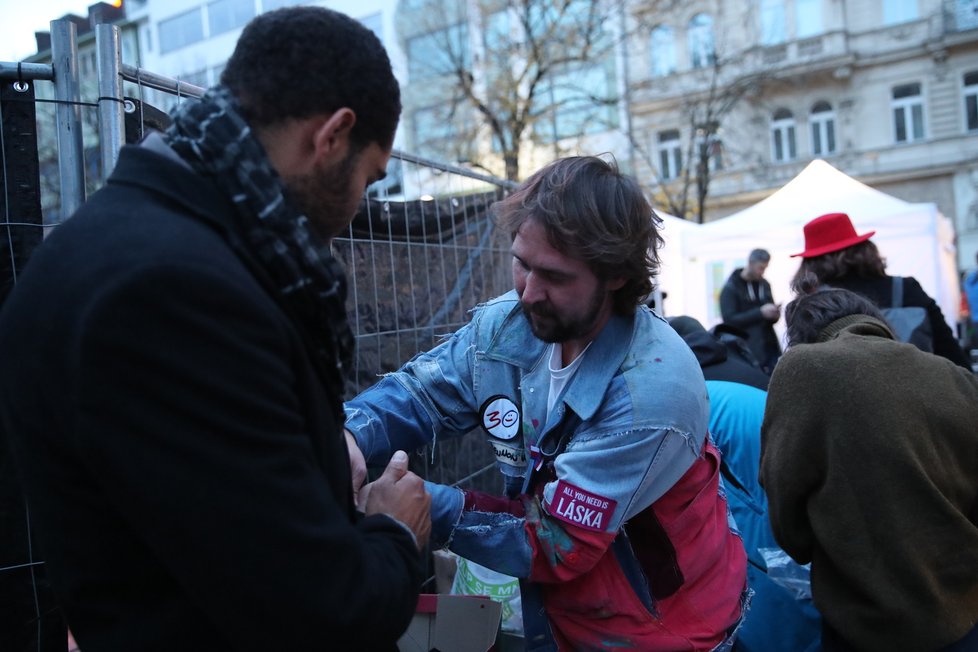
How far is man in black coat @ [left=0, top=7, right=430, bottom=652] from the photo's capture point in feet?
2.70

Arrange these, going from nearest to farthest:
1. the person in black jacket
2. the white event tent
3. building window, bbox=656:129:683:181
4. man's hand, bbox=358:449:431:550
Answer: man's hand, bbox=358:449:431:550 < the person in black jacket < the white event tent < building window, bbox=656:129:683:181

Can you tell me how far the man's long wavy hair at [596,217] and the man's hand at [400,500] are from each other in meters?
0.71

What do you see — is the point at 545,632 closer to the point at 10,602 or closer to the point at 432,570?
the point at 432,570

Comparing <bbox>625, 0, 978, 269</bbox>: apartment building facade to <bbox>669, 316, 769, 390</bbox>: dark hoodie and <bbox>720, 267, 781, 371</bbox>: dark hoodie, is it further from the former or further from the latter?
<bbox>669, 316, 769, 390</bbox>: dark hoodie

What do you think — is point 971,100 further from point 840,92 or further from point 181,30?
point 181,30

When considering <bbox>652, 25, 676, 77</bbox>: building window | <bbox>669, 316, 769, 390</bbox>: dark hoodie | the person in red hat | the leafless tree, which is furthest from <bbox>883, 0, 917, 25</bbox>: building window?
<bbox>669, 316, 769, 390</bbox>: dark hoodie

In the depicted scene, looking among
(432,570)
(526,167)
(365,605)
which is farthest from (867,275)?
(526,167)

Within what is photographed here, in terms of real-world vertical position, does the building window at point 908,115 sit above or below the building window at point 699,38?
below

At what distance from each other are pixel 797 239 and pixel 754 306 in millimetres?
1206

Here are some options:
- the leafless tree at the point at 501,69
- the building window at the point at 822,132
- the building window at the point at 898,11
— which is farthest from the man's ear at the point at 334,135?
the building window at the point at 898,11

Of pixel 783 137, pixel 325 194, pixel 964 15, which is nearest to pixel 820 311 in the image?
pixel 325 194

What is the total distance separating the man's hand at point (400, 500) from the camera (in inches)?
47.1

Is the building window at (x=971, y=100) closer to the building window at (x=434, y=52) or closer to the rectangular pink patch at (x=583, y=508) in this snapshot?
the building window at (x=434, y=52)

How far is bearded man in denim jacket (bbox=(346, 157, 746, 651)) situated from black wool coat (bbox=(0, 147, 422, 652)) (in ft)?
2.17
